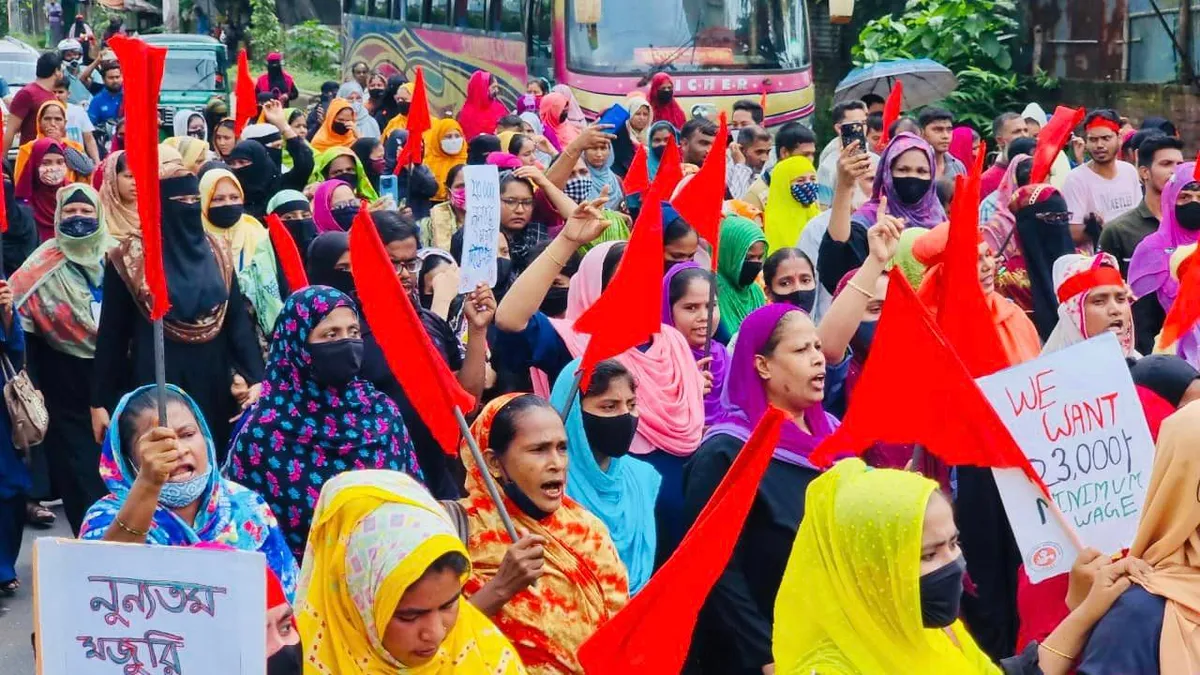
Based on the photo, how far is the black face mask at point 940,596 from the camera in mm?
3006

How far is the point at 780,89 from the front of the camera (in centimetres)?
1512

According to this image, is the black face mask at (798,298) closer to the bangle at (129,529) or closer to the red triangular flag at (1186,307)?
the red triangular flag at (1186,307)

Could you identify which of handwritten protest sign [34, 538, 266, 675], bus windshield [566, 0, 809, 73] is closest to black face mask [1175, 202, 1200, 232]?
handwritten protest sign [34, 538, 266, 675]


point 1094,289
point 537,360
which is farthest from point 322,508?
point 1094,289

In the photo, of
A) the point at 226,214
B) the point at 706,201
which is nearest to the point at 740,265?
the point at 706,201

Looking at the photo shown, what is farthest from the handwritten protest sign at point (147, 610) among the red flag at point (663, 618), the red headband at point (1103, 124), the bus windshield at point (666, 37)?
the bus windshield at point (666, 37)

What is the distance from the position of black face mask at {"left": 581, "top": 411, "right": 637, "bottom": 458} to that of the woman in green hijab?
76.1 inches

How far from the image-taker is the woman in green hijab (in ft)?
21.1

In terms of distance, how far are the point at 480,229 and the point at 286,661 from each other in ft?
10.8

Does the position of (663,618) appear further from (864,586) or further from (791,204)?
(791,204)

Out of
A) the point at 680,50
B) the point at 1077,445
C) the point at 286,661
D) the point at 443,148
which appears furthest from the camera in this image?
the point at 680,50

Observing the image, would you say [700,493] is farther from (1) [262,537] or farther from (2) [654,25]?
(2) [654,25]

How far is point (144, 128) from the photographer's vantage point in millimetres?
3820

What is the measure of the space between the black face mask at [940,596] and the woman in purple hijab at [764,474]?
937mm
